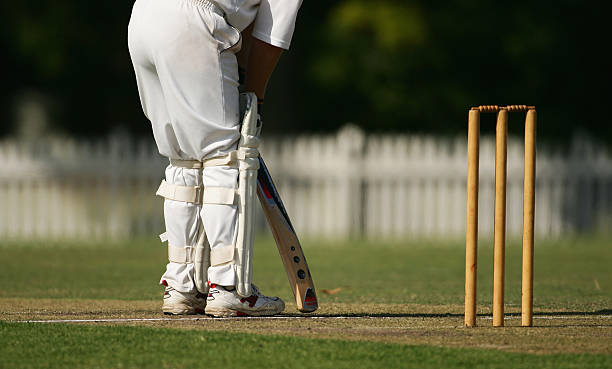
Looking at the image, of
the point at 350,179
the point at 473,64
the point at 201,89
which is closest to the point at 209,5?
the point at 201,89

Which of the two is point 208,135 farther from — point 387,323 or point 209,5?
point 387,323

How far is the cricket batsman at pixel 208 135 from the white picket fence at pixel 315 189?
8.27 m

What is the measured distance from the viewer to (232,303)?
579 cm

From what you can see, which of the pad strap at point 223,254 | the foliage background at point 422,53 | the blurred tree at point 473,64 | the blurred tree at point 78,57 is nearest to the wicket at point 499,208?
the pad strap at point 223,254

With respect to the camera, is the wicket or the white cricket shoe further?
the white cricket shoe

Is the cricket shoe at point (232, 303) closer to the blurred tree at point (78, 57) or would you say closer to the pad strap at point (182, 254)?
the pad strap at point (182, 254)

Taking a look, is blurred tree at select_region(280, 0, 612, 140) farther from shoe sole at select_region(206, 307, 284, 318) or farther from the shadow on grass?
shoe sole at select_region(206, 307, 284, 318)

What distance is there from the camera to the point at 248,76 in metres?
6.21

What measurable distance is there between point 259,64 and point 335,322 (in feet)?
4.69

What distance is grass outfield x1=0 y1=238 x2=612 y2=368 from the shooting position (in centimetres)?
462

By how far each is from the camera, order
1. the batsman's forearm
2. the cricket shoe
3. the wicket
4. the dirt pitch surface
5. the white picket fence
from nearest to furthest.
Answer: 1. the dirt pitch surface
2. the wicket
3. the cricket shoe
4. the batsman's forearm
5. the white picket fence

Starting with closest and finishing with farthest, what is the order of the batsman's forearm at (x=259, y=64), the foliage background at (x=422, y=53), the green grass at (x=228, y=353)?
the green grass at (x=228, y=353) → the batsman's forearm at (x=259, y=64) → the foliage background at (x=422, y=53)

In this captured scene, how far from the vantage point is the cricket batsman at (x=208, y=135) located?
5.82m

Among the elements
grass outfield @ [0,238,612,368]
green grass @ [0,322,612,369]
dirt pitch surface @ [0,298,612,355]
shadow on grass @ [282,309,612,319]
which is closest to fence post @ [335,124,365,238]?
grass outfield @ [0,238,612,368]
